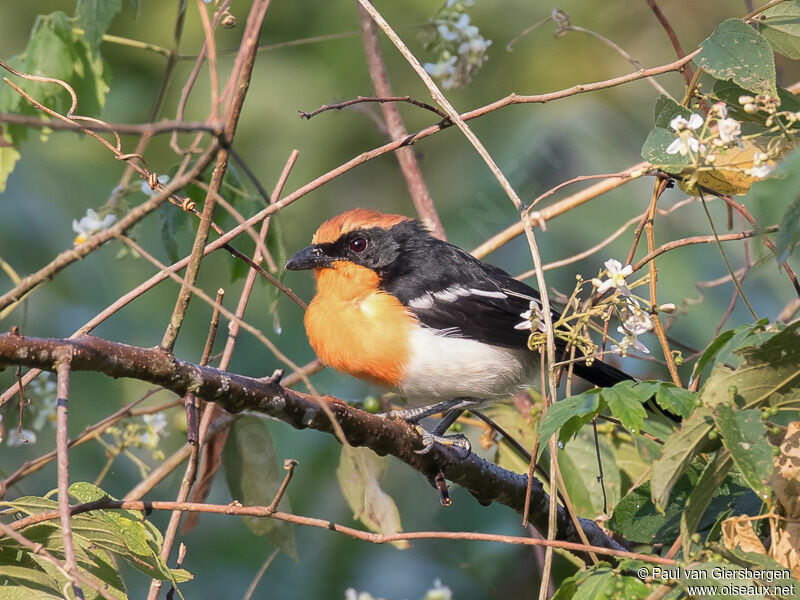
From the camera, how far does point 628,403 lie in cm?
180

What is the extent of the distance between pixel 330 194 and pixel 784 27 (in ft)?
14.5

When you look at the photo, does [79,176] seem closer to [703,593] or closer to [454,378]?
[454,378]

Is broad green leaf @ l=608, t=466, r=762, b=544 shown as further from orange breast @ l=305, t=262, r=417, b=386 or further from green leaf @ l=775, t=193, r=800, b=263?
orange breast @ l=305, t=262, r=417, b=386

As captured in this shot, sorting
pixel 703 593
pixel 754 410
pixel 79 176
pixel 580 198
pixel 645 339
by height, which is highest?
pixel 79 176

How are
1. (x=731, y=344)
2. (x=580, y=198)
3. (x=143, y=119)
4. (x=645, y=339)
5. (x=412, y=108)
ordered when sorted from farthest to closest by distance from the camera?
(x=412, y=108), (x=143, y=119), (x=645, y=339), (x=580, y=198), (x=731, y=344)

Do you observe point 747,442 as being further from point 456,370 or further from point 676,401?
point 456,370

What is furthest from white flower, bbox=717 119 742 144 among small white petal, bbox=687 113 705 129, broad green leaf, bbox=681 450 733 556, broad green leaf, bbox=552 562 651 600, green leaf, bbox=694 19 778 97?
broad green leaf, bbox=552 562 651 600

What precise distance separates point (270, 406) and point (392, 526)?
3.69 ft

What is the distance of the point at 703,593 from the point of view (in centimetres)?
171

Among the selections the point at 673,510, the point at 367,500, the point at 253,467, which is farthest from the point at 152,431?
the point at 673,510

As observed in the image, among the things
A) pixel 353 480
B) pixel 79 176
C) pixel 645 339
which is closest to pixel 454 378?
pixel 353 480

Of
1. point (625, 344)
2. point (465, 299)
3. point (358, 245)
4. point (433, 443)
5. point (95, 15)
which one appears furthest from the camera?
point (358, 245)

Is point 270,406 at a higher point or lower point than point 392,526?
higher

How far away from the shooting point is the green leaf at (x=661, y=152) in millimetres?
2082
